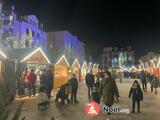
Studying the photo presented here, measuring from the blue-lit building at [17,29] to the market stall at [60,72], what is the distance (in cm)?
891

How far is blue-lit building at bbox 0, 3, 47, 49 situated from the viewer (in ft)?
121

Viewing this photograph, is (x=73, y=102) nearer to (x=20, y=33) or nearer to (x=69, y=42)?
(x=20, y=33)

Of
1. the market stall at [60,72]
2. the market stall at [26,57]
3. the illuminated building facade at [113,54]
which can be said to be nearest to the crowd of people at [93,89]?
the market stall at [26,57]

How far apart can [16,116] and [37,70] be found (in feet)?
72.9

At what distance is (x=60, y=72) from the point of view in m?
27.2

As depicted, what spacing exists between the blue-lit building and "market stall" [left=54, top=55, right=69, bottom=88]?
891cm

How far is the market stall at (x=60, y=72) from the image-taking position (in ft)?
84.7

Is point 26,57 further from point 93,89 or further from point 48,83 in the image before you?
A: point 93,89

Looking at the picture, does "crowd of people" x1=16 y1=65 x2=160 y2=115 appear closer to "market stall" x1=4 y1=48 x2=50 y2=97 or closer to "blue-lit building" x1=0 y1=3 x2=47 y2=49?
"market stall" x1=4 y1=48 x2=50 y2=97

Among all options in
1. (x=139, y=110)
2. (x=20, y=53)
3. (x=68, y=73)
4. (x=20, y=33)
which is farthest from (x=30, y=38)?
(x=139, y=110)

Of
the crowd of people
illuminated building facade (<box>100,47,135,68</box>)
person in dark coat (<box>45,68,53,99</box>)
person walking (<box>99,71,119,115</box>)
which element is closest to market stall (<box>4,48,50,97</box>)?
the crowd of people

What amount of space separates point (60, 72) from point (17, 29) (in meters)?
18.3

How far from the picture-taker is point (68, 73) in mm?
30203

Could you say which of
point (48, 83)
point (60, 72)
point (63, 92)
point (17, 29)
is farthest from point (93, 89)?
point (17, 29)
